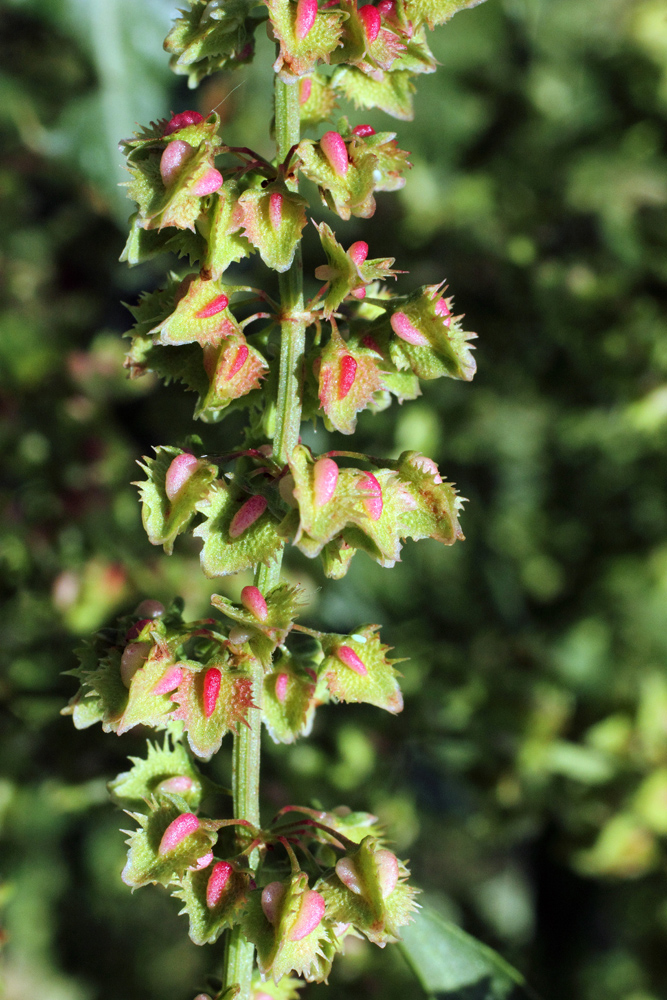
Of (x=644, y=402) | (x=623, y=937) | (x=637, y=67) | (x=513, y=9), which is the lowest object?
(x=623, y=937)

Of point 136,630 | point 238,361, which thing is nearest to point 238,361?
point 238,361

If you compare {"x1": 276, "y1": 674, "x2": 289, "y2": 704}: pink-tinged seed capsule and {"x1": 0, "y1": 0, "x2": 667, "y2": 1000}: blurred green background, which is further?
{"x1": 0, "y1": 0, "x2": 667, "y2": 1000}: blurred green background

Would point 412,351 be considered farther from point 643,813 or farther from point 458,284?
point 458,284

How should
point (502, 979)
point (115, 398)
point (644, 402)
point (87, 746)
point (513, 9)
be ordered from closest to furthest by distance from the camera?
point (502, 979), point (87, 746), point (644, 402), point (115, 398), point (513, 9)

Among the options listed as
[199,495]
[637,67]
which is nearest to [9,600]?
[199,495]

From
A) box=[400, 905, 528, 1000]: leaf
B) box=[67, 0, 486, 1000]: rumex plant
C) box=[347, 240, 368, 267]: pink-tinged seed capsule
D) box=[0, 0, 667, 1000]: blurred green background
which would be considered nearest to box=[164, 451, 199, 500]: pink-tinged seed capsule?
box=[67, 0, 486, 1000]: rumex plant

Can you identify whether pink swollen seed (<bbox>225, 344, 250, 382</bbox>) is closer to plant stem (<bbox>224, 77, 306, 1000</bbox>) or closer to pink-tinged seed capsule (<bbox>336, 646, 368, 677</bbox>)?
plant stem (<bbox>224, 77, 306, 1000</bbox>)
